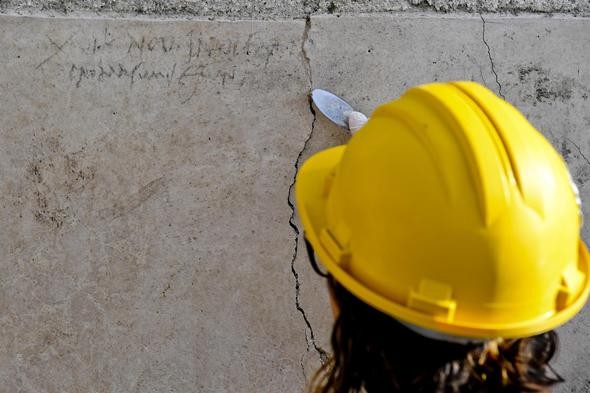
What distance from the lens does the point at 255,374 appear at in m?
2.42

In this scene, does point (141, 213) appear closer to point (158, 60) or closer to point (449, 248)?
point (158, 60)

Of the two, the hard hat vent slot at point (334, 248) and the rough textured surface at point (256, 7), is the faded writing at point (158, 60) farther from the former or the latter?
the hard hat vent slot at point (334, 248)

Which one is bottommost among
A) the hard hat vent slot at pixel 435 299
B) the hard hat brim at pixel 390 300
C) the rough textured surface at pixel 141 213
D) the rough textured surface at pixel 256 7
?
the rough textured surface at pixel 141 213

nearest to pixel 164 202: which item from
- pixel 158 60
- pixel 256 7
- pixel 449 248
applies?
pixel 158 60

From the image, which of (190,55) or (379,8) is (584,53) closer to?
(379,8)

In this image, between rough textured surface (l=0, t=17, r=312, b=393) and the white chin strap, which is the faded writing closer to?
rough textured surface (l=0, t=17, r=312, b=393)

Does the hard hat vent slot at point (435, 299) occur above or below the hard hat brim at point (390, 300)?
above

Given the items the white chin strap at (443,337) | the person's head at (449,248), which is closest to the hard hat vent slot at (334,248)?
the person's head at (449,248)

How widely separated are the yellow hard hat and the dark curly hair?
0.05 meters

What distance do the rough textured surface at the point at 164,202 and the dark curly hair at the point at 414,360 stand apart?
110cm

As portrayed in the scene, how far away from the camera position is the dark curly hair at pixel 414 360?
124 cm

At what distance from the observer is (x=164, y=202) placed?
Result: 2422 mm

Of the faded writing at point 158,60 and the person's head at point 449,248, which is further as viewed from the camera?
the faded writing at point 158,60

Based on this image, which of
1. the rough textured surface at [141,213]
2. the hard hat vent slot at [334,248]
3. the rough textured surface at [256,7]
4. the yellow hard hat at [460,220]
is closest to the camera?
the yellow hard hat at [460,220]
